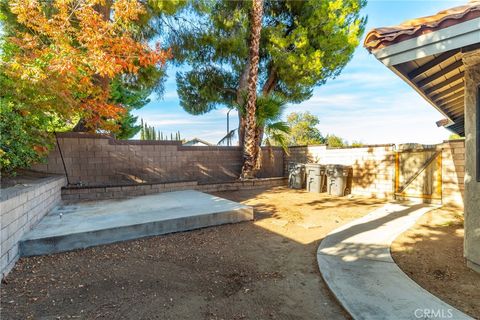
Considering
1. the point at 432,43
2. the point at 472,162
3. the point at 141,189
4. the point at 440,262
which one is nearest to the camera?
the point at 432,43

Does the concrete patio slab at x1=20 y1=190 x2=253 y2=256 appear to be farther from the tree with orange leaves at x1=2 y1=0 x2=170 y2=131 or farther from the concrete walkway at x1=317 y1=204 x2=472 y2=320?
the tree with orange leaves at x1=2 y1=0 x2=170 y2=131

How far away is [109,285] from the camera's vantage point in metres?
2.82

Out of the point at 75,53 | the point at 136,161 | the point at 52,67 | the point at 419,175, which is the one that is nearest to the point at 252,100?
the point at 136,161

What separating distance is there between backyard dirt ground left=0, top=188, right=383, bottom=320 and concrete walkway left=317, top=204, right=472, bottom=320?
0.60 ft

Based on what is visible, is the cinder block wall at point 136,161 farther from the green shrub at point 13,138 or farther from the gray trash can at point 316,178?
the gray trash can at point 316,178

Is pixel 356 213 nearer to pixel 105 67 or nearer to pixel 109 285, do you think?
pixel 109 285

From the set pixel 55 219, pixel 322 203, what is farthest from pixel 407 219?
pixel 55 219

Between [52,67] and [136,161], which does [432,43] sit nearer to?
[52,67]

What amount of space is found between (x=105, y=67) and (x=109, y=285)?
5467mm

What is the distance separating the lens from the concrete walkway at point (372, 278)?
224 centimetres

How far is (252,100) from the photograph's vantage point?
9.73 m

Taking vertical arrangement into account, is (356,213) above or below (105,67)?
below

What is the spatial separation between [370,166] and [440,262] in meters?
5.87

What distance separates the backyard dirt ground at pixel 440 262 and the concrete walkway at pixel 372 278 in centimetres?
15
